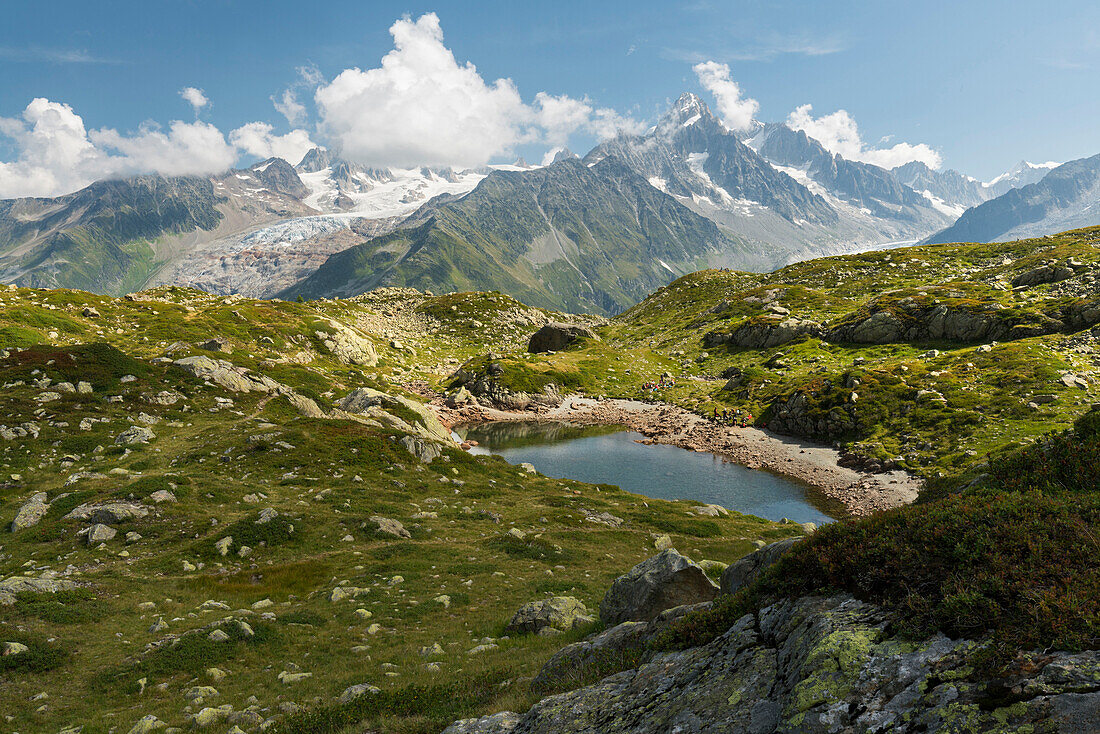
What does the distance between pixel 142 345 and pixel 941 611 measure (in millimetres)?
94808

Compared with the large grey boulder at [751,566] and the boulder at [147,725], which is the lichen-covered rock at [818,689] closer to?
the large grey boulder at [751,566]

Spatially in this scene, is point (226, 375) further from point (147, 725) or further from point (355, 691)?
point (355, 691)

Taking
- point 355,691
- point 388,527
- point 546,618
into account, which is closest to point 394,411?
point 388,527

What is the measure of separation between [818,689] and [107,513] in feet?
113

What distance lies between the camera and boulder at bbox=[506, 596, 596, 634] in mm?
18906

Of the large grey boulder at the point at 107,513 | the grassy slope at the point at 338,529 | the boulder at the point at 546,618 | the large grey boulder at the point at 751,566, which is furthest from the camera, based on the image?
the large grey boulder at the point at 107,513

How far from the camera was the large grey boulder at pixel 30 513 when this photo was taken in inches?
982

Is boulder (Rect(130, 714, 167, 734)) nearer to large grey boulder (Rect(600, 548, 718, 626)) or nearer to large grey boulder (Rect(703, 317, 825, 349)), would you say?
large grey boulder (Rect(600, 548, 718, 626))

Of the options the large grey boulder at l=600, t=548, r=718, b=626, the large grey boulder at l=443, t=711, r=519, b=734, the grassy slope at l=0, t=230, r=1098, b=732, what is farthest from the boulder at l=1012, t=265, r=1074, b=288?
the large grey boulder at l=443, t=711, r=519, b=734

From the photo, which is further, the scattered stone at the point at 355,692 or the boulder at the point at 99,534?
the boulder at the point at 99,534

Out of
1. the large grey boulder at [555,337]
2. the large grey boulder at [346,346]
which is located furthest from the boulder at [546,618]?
the large grey boulder at [555,337]

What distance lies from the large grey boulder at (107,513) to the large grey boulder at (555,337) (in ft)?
376

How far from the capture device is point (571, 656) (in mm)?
13195

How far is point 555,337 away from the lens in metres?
139
